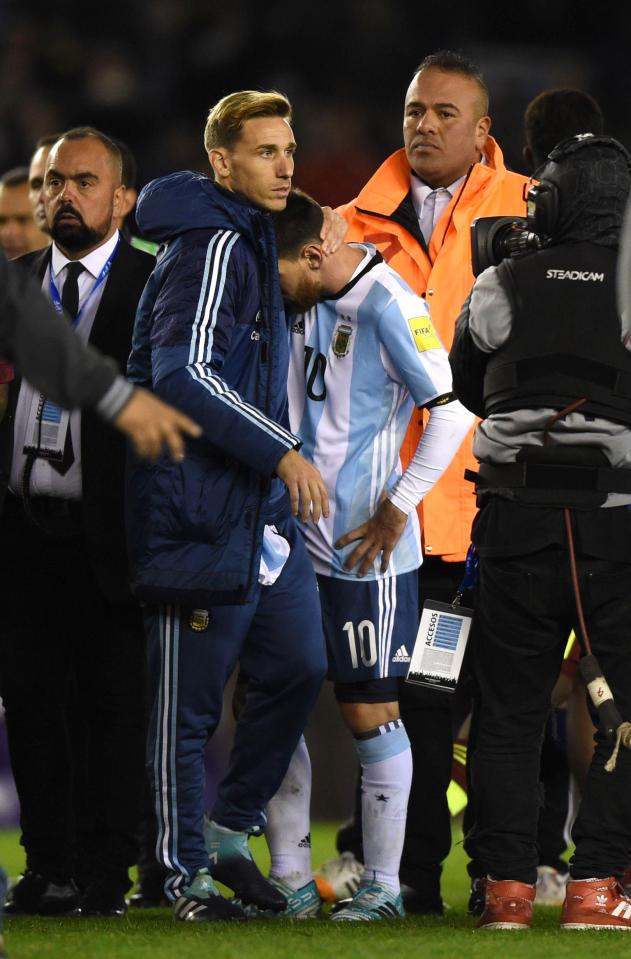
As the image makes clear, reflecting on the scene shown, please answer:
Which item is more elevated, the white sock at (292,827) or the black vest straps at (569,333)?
the black vest straps at (569,333)

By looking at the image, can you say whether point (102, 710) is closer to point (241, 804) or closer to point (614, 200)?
point (241, 804)

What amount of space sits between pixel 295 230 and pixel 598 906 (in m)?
1.87

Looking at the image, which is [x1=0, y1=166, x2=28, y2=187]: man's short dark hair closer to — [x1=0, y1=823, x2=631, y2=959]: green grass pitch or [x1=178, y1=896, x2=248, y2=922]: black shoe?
[x1=0, y1=823, x2=631, y2=959]: green grass pitch

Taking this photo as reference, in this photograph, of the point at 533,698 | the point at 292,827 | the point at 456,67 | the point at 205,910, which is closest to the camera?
the point at 533,698

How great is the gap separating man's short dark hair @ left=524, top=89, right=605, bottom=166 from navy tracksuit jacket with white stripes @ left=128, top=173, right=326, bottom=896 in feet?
4.70

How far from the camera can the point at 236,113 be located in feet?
14.5

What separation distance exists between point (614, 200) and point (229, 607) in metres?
1.35

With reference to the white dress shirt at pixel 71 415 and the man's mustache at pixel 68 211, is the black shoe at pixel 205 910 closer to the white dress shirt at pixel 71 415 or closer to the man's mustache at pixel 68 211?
the white dress shirt at pixel 71 415

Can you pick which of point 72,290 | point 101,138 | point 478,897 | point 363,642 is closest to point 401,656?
point 363,642

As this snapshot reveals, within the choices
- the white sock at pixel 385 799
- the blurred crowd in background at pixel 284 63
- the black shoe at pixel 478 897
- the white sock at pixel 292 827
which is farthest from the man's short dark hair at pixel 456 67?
the blurred crowd in background at pixel 284 63

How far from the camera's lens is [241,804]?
439 cm

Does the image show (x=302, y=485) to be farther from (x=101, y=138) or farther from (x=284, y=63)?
(x=284, y=63)

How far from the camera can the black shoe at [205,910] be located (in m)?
4.17

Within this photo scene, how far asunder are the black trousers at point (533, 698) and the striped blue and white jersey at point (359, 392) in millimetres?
605
